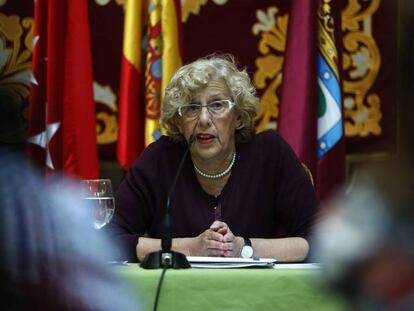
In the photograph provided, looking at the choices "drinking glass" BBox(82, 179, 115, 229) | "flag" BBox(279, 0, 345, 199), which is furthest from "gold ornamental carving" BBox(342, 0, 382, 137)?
"drinking glass" BBox(82, 179, 115, 229)

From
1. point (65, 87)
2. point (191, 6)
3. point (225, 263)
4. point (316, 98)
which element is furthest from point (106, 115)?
point (225, 263)

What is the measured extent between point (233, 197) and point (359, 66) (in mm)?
1613

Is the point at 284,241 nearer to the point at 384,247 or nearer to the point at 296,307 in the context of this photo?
the point at 296,307

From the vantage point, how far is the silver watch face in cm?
198

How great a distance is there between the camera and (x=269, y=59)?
372 cm

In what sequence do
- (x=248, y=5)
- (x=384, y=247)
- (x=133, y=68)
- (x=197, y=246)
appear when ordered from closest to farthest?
(x=384, y=247), (x=197, y=246), (x=133, y=68), (x=248, y=5)

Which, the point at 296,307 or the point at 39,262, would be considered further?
the point at 296,307

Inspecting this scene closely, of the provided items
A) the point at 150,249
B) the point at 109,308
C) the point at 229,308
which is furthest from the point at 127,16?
the point at 109,308

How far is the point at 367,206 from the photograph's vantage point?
302 mm

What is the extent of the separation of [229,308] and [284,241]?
0.76 metres

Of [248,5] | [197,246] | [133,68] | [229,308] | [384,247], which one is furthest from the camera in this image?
[248,5]

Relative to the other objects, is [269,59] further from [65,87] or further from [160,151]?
[160,151]

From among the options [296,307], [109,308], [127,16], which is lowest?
[296,307]

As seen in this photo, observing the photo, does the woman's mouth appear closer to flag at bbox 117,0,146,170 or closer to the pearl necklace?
the pearl necklace
